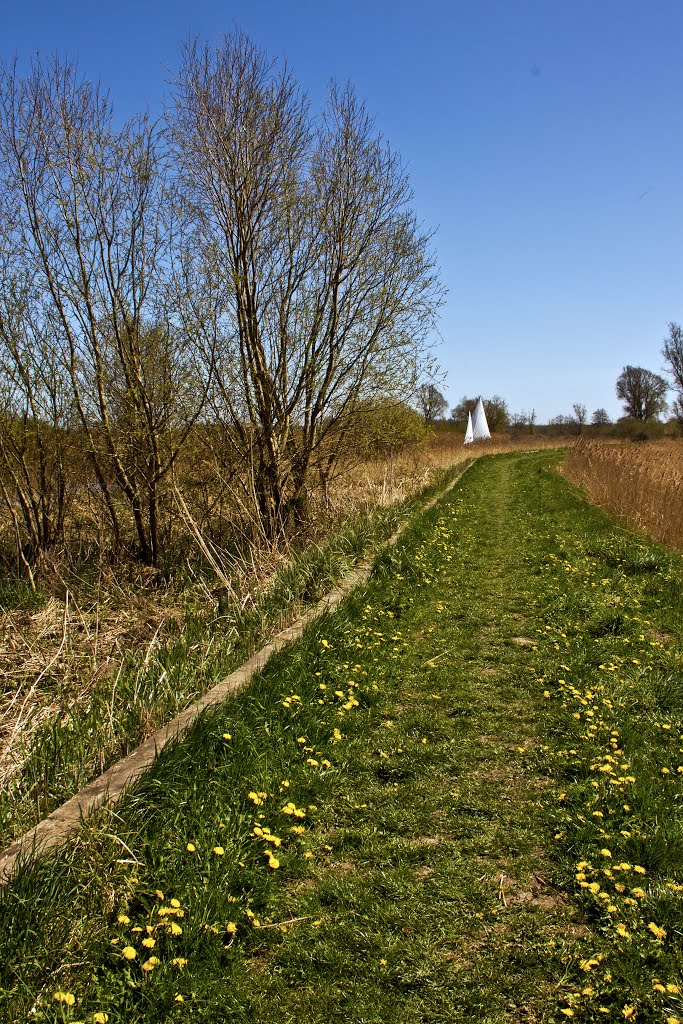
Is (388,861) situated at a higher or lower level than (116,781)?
lower

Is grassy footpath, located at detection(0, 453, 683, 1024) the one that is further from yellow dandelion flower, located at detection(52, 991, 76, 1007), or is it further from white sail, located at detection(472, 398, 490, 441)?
white sail, located at detection(472, 398, 490, 441)

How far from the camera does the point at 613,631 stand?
614cm

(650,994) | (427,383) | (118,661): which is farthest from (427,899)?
(427,383)

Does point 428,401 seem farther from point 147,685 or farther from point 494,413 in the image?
point 494,413

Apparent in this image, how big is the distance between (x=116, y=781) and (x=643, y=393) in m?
59.8

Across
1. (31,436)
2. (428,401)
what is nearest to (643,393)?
(428,401)

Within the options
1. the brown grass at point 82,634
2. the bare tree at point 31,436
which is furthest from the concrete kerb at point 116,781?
the bare tree at point 31,436

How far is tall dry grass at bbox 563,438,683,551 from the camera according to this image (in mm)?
9773

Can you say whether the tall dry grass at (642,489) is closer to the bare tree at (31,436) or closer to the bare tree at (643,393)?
the bare tree at (31,436)

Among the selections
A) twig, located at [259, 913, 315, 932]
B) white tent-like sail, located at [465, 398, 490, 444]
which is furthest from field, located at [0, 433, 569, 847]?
white tent-like sail, located at [465, 398, 490, 444]

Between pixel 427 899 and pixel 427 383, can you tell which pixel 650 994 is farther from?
pixel 427 383

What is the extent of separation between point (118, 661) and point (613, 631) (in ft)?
14.5

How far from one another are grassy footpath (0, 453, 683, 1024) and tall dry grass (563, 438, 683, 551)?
477 cm

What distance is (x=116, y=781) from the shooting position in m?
3.29
